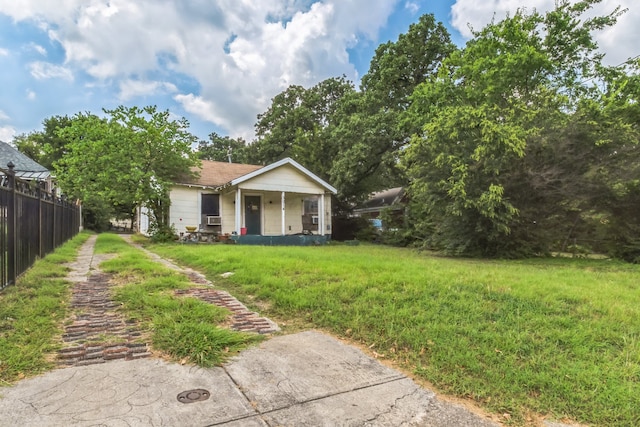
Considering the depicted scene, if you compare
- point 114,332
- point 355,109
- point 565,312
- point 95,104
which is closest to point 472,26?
point 355,109

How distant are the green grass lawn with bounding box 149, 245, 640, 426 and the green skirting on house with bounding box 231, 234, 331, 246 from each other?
28.3 feet

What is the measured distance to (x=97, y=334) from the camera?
10.4 feet

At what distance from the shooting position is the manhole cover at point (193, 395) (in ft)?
6.87

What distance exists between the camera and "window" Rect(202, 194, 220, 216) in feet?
51.7

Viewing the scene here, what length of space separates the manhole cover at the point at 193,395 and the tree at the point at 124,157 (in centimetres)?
1230

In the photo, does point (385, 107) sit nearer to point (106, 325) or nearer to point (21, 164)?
point (106, 325)

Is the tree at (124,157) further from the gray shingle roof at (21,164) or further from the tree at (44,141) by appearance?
the tree at (44,141)

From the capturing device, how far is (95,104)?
14.3 meters

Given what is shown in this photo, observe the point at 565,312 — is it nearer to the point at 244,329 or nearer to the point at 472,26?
the point at 244,329

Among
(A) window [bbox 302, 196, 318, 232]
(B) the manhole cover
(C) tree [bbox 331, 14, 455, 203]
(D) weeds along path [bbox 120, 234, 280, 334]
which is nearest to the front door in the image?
(A) window [bbox 302, 196, 318, 232]

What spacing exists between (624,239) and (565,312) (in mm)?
9127

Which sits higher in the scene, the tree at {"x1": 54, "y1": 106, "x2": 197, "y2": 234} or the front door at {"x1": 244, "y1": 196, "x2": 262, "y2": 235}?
the tree at {"x1": 54, "y1": 106, "x2": 197, "y2": 234}

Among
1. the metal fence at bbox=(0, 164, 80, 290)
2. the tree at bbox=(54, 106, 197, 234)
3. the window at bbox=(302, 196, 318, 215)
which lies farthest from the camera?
the window at bbox=(302, 196, 318, 215)

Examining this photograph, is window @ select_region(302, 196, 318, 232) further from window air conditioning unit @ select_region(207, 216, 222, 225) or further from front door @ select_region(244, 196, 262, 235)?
window air conditioning unit @ select_region(207, 216, 222, 225)
